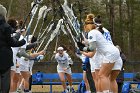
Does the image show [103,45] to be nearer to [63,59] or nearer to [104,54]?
[104,54]

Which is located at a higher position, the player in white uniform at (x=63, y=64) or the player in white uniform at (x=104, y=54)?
the player in white uniform at (x=104, y=54)

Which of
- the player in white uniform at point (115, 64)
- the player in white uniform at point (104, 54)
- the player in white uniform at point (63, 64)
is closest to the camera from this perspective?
the player in white uniform at point (104, 54)

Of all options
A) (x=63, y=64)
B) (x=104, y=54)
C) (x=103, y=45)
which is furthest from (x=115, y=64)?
(x=63, y=64)

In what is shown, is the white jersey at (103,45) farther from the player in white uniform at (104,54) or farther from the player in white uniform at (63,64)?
the player in white uniform at (63,64)

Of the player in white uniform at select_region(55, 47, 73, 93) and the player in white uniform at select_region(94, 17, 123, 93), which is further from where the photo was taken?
the player in white uniform at select_region(55, 47, 73, 93)

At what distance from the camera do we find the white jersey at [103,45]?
10602 mm

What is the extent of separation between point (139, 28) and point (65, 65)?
22708 mm

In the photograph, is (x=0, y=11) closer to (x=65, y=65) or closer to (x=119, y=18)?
(x=65, y=65)

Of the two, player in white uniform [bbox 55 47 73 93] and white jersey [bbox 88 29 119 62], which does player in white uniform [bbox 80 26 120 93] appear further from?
player in white uniform [bbox 55 47 73 93]

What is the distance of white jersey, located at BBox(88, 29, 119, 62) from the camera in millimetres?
10602

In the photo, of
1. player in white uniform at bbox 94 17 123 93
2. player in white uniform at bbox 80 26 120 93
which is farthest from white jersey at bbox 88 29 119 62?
player in white uniform at bbox 94 17 123 93

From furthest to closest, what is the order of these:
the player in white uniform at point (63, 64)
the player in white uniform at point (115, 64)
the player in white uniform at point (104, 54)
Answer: the player in white uniform at point (63, 64) < the player in white uniform at point (115, 64) < the player in white uniform at point (104, 54)

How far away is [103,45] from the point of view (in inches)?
426

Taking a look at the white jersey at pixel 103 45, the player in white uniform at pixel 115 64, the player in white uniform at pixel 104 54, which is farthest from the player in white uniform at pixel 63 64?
the player in white uniform at pixel 104 54
